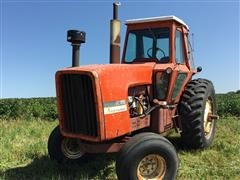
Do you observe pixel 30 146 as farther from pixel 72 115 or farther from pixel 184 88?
pixel 184 88

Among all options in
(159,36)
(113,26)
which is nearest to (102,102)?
(113,26)

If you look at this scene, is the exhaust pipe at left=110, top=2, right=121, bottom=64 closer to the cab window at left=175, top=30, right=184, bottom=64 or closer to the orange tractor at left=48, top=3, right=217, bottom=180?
the orange tractor at left=48, top=3, right=217, bottom=180

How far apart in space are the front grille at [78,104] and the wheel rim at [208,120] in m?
3.17

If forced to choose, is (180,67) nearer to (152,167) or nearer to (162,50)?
(162,50)

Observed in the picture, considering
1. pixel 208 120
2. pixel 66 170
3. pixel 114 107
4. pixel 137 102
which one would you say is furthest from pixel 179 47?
pixel 66 170

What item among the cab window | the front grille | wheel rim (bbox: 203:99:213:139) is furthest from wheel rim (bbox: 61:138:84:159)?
wheel rim (bbox: 203:99:213:139)

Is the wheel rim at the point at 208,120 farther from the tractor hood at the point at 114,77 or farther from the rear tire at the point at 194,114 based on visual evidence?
the tractor hood at the point at 114,77

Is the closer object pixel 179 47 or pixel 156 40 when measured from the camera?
pixel 156 40

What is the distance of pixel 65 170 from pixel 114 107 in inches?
64.4

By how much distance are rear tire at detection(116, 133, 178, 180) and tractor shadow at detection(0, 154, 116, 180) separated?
2.50 ft

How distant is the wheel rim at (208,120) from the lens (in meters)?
8.77

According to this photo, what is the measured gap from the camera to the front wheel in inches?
292

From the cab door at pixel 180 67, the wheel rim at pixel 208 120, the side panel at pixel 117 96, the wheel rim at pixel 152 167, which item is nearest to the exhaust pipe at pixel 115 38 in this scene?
the side panel at pixel 117 96

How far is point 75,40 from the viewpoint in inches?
264
